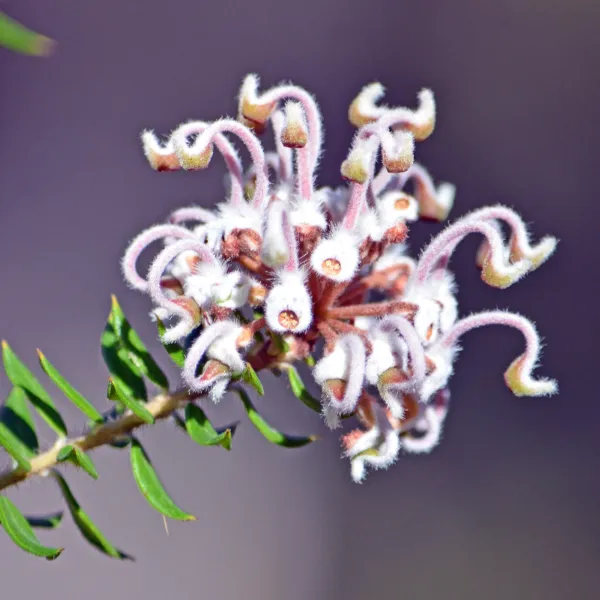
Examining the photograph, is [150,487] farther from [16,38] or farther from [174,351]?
[16,38]

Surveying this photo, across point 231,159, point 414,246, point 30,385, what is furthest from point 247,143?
point 414,246

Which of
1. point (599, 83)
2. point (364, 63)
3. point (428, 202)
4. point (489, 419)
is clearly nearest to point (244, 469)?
point (489, 419)

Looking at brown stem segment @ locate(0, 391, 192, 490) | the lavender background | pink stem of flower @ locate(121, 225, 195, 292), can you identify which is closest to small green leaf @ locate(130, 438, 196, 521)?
brown stem segment @ locate(0, 391, 192, 490)

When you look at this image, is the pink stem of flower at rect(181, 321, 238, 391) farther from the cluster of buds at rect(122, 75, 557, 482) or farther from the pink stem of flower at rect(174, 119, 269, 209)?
the pink stem of flower at rect(174, 119, 269, 209)

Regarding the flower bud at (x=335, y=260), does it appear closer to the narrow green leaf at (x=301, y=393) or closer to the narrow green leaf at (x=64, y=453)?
the narrow green leaf at (x=301, y=393)

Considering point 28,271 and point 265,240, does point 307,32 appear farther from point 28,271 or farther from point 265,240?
point 265,240
